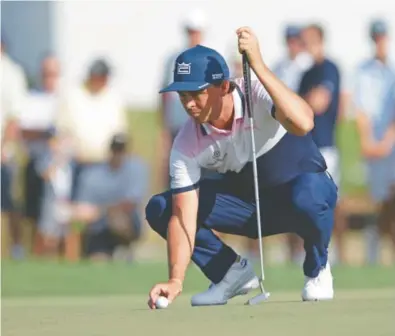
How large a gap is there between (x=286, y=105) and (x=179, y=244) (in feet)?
3.55

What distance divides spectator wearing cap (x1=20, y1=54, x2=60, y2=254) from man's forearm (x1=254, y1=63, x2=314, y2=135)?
8061 mm

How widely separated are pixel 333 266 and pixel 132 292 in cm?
260

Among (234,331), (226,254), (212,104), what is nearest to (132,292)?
(226,254)

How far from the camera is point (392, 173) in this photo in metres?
15.3

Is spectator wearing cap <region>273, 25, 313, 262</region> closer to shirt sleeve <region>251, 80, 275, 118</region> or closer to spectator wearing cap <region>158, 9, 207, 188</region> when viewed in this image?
spectator wearing cap <region>158, 9, 207, 188</region>

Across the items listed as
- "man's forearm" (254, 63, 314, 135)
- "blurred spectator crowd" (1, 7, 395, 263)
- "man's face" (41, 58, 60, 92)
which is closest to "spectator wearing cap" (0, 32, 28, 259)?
"blurred spectator crowd" (1, 7, 395, 263)

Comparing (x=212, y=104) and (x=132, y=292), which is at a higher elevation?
(x=212, y=104)

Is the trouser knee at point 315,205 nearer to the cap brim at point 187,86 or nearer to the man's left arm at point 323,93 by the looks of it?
the cap brim at point 187,86

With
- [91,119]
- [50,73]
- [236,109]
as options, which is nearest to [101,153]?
[91,119]

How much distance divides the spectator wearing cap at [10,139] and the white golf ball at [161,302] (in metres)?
7.57

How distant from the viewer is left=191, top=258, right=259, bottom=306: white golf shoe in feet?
29.6

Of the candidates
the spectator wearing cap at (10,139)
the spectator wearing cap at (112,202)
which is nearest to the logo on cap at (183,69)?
the spectator wearing cap at (112,202)

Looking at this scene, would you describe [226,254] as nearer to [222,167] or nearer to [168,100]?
[222,167]

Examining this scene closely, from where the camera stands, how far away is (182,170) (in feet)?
28.3
